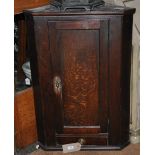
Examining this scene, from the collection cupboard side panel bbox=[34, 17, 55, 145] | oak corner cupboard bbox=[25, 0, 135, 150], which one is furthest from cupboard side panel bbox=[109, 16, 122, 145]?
cupboard side panel bbox=[34, 17, 55, 145]

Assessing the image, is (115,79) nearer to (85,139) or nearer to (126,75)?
(126,75)

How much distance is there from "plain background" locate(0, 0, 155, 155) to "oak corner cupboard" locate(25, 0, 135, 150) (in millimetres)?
489

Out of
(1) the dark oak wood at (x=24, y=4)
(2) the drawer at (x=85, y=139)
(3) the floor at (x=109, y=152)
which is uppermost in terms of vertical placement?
(1) the dark oak wood at (x=24, y=4)

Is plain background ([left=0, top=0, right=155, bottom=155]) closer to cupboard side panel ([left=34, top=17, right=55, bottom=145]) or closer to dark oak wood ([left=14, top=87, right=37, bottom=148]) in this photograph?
cupboard side panel ([left=34, top=17, right=55, bottom=145])

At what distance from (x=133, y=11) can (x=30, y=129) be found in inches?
40.3

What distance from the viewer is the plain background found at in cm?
132

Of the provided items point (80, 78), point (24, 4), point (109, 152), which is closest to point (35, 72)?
point (80, 78)

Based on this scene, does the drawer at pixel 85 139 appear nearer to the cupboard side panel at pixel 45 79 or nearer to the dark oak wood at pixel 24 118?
the cupboard side panel at pixel 45 79
